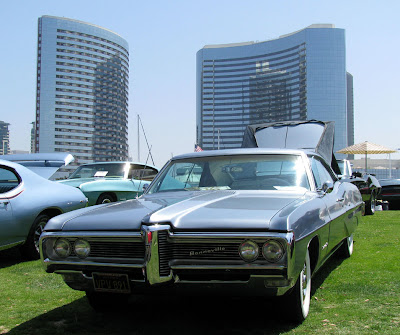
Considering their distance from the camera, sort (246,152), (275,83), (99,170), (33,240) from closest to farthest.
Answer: (246,152) < (33,240) < (99,170) < (275,83)

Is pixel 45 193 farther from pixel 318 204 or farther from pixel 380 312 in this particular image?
pixel 380 312

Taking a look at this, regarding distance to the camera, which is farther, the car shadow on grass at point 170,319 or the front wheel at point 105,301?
the front wheel at point 105,301

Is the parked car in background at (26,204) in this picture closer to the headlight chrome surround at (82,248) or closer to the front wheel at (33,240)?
the front wheel at (33,240)

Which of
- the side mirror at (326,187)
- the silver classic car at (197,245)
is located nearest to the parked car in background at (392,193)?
the side mirror at (326,187)

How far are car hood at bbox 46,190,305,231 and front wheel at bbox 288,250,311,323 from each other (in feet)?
1.84

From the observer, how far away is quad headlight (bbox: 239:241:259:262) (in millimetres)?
3014

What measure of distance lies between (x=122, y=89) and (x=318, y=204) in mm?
172140

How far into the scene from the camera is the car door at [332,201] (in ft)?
14.5

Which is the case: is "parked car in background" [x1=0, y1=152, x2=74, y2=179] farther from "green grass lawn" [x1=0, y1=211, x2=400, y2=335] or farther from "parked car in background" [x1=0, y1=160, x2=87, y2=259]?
"green grass lawn" [x1=0, y1=211, x2=400, y2=335]

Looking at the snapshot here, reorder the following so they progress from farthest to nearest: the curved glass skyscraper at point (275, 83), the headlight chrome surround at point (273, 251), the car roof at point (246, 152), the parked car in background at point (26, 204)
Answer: the curved glass skyscraper at point (275, 83) < the parked car in background at point (26, 204) < the car roof at point (246, 152) < the headlight chrome surround at point (273, 251)

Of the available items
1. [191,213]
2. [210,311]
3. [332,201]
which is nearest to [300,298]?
[210,311]

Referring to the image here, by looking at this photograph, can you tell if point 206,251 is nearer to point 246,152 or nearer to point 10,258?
point 246,152

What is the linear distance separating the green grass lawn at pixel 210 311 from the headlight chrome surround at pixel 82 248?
0.64 metres

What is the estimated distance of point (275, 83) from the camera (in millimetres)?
143125
